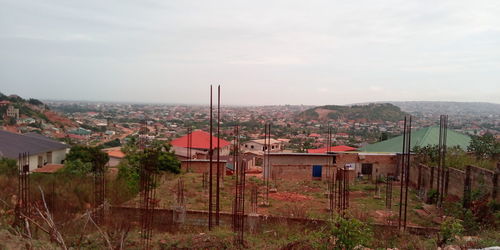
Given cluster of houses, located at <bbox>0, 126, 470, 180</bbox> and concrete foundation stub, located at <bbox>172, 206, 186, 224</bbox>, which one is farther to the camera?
cluster of houses, located at <bbox>0, 126, 470, 180</bbox>

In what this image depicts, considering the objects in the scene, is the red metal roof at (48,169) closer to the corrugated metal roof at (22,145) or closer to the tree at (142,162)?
the corrugated metal roof at (22,145)

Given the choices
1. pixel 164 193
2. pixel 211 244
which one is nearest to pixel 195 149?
pixel 164 193

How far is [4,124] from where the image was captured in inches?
1102

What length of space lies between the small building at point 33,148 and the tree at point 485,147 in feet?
52.6

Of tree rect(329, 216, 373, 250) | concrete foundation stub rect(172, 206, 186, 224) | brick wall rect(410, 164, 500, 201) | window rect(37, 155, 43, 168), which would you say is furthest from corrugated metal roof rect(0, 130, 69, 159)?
brick wall rect(410, 164, 500, 201)

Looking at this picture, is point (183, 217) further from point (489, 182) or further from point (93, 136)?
point (93, 136)

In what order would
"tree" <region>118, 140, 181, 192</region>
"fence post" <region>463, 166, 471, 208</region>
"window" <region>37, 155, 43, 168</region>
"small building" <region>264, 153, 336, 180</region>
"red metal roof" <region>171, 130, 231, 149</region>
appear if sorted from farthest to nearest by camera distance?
1. "red metal roof" <region>171, 130, 231, 149</region>
2. "window" <region>37, 155, 43, 168</region>
3. "small building" <region>264, 153, 336, 180</region>
4. "tree" <region>118, 140, 181, 192</region>
5. "fence post" <region>463, 166, 471, 208</region>

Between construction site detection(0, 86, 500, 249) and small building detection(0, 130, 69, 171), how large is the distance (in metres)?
5.44

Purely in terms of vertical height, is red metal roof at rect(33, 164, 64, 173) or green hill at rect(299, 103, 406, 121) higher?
green hill at rect(299, 103, 406, 121)

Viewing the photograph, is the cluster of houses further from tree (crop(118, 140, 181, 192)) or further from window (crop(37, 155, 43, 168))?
tree (crop(118, 140, 181, 192))

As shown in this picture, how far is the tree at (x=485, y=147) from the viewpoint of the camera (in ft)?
31.7

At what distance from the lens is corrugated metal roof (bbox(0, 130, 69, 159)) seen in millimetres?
13251

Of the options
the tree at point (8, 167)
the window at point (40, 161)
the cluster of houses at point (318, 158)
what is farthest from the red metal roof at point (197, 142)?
the tree at point (8, 167)

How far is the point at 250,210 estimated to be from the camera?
294 inches
